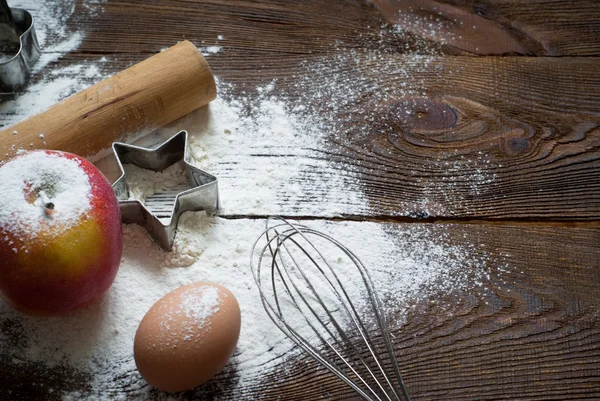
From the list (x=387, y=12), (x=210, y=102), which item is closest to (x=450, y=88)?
(x=387, y=12)

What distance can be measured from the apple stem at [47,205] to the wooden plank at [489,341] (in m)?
0.20

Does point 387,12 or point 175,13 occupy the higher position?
point 387,12

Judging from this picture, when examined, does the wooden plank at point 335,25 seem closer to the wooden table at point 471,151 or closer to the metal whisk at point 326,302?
the wooden table at point 471,151

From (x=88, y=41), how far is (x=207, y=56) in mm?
194

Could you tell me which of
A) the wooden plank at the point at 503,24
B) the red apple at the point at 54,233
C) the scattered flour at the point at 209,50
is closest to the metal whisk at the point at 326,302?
the red apple at the point at 54,233

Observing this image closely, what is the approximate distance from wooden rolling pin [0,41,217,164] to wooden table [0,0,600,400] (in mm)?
85

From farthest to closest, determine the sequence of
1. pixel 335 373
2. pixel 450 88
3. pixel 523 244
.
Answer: pixel 450 88, pixel 523 244, pixel 335 373

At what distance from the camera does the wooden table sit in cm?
78

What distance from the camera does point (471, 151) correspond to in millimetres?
922

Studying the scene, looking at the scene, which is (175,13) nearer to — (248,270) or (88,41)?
(88,41)

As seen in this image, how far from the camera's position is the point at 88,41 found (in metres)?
A: 0.99

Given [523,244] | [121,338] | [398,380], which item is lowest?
[121,338]

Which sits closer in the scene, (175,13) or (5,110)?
(5,110)

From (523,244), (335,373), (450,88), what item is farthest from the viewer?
(450,88)
